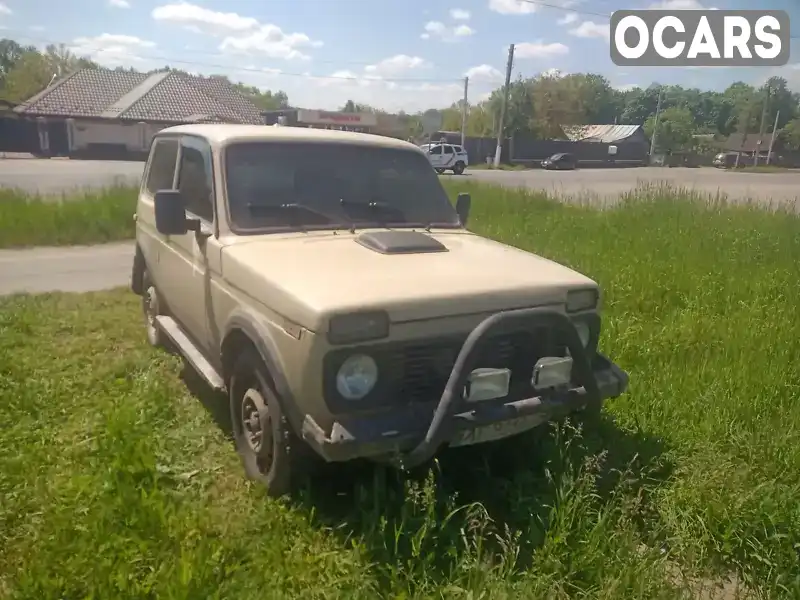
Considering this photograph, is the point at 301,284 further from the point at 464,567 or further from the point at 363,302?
the point at 464,567

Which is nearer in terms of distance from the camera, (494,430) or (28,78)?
(494,430)

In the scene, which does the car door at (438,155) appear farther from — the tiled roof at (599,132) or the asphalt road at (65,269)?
the tiled roof at (599,132)

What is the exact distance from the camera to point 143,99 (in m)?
35.5

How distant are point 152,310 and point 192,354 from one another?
1.51m

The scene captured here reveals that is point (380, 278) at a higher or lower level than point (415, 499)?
higher

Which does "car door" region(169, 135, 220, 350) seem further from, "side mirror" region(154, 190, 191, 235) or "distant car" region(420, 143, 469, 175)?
"distant car" region(420, 143, 469, 175)

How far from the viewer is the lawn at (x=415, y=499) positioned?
248cm

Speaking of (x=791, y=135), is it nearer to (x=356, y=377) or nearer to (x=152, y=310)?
(x=152, y=310)

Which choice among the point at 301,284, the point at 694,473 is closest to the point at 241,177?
the point at 301,284

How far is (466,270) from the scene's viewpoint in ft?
9.62

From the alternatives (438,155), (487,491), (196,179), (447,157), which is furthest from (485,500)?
(447,157)

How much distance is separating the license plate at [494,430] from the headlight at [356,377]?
1.45 feet

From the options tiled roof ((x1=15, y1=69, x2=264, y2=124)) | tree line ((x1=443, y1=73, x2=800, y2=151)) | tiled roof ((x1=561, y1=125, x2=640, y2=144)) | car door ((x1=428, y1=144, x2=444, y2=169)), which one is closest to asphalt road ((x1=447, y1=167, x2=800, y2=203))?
car door ((x1=428, y1=144, x2=444, y2=169))

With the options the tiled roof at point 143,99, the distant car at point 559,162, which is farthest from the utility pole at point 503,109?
the tiled roof at point 143,99
